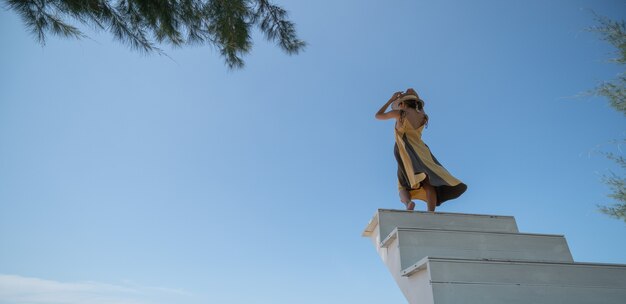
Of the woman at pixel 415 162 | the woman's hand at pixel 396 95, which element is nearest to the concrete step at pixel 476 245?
the woman at pixel 415 162

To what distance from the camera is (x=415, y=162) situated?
2.59 meters

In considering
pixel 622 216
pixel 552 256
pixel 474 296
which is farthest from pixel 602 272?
pixel 622 216

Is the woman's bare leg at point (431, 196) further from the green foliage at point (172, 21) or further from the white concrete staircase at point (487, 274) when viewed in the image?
the green foliage at point (172, 21)

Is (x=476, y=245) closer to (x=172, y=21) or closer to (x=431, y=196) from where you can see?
(x=431, y=196)

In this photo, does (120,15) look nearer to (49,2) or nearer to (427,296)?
(49,2)

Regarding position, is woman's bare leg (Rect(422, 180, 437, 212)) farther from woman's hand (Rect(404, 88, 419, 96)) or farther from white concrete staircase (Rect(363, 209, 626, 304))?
woman's hand (Rect(404, 88, 419, 96))

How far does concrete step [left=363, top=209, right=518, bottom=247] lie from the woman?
466 mm

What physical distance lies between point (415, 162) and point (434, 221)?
73 centimetres

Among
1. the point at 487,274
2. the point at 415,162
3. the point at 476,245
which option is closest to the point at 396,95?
the point at 415,162

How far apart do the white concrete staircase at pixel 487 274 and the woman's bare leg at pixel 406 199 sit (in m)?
0.88

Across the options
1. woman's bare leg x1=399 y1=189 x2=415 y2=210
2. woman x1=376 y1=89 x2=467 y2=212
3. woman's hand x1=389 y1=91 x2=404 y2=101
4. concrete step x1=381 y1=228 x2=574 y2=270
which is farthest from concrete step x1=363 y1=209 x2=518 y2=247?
woman's hand x1=389 y1=91 x2=404 y2=101

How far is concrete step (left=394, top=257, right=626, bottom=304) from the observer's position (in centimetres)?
122

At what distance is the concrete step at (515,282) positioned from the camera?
1217 millimetres

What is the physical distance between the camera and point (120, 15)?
2.29m
